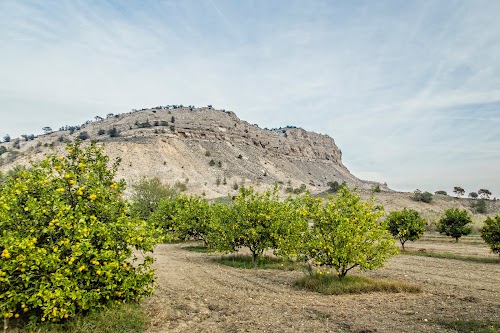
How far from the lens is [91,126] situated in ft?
404

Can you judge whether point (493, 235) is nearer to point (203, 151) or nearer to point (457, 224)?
point (457, 224)

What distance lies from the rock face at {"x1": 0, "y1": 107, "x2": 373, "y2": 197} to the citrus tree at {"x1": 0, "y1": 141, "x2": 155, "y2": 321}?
64302 millimetres

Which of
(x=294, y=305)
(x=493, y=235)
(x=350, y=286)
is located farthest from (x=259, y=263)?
(x=493, y=235)

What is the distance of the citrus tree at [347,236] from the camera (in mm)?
12094

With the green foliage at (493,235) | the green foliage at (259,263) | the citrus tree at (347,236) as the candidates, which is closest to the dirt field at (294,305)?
the citrus tree at (347,236)

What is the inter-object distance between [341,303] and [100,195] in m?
7.50

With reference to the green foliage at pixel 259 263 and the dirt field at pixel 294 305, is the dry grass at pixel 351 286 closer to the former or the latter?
the dirt field at pixel 294 305

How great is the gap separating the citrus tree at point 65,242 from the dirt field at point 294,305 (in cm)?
184

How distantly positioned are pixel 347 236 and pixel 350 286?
70.9 inches

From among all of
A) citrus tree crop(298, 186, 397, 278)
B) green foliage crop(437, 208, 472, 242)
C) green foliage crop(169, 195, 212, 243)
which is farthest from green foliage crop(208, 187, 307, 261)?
green foliage crop(437, 208, 472, 242)

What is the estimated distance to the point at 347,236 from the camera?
12.0 metres

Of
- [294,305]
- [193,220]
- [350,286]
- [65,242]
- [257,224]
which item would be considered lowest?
[294,305]

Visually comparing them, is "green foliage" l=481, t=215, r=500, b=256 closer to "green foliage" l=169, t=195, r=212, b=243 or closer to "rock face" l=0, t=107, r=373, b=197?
"green foliage" l=169, t=195, r=212, b=243

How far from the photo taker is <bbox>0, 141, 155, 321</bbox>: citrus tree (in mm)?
6695
